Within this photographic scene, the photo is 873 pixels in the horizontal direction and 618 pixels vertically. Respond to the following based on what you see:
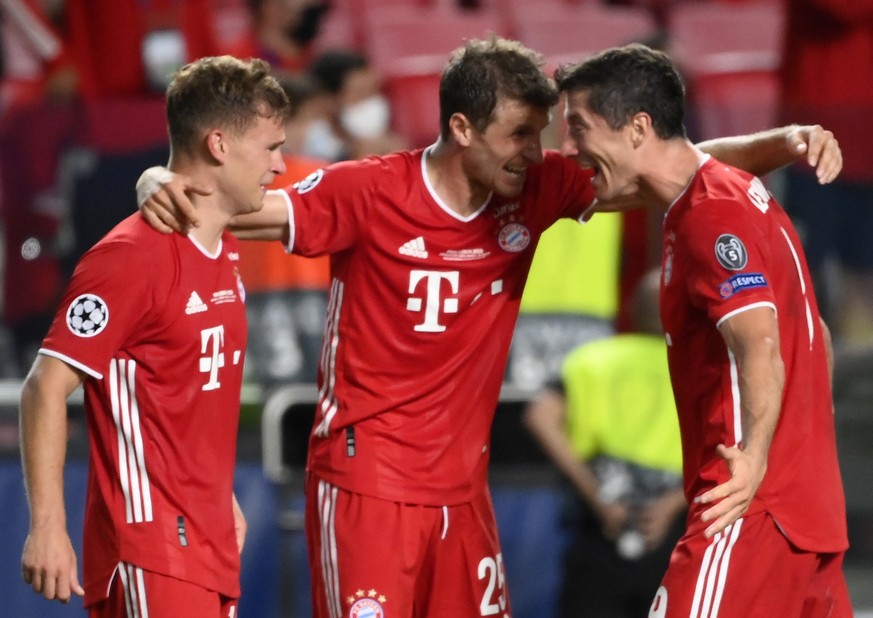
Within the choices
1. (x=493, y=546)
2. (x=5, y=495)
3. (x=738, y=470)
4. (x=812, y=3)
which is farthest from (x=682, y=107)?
(x=812, y=3)

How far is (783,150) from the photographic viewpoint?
4297 mm

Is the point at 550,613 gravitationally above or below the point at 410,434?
below

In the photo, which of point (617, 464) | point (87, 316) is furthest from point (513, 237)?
point (617, 464)

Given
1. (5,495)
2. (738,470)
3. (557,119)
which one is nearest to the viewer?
(738,470)

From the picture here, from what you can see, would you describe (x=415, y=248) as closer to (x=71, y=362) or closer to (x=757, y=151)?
(x=757, y=151)

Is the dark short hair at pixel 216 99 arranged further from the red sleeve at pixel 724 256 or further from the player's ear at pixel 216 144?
the red sleeve at pixel 724 256

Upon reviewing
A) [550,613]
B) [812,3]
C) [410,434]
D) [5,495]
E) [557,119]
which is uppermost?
[812,3]

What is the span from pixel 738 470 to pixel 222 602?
4.46 feet

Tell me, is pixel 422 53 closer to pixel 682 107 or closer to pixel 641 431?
pixel 641 431

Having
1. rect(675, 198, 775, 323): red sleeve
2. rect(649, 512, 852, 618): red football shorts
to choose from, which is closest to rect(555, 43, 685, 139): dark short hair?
rect(675, 198, 775, 323): red sleeve

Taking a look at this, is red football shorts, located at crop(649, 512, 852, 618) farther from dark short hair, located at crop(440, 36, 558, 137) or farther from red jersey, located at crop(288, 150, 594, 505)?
dark short hair, located at crop(440, 36, 558, 137)

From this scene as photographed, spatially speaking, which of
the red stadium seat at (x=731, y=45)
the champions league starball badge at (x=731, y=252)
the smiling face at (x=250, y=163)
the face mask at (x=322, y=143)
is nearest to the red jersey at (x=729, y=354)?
Answer: the champions league starball badge at (x=731, y=252)

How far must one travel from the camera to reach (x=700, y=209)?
3.88 meters

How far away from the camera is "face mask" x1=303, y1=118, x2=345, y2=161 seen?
301 inches
